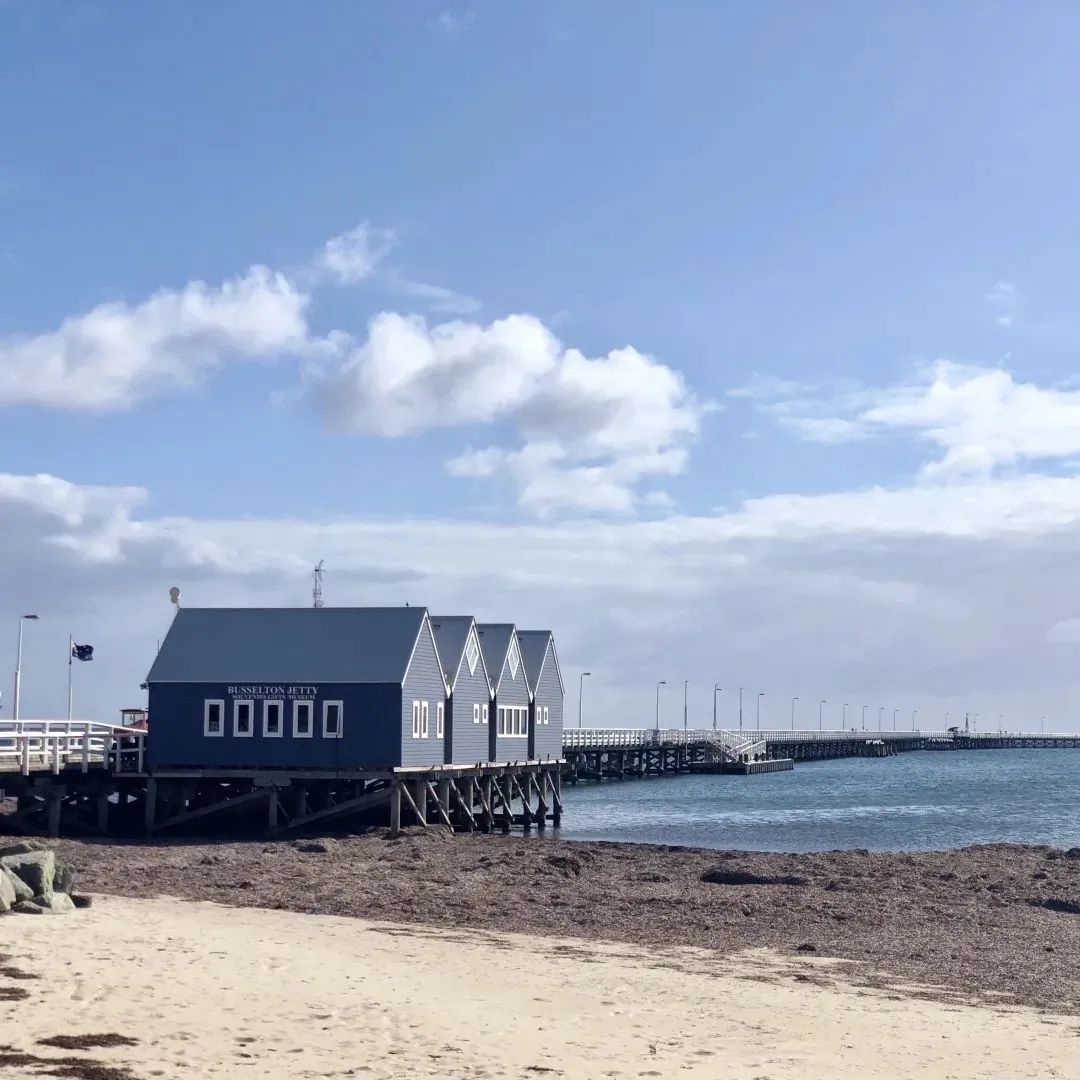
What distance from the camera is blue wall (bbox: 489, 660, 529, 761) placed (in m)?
55.6

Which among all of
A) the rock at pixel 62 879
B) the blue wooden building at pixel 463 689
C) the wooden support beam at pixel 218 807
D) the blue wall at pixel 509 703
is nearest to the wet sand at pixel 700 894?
the wooden support beam at pixel 218 807

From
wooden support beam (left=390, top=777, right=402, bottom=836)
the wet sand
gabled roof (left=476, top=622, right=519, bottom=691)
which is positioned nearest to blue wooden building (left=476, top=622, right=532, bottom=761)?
gabled roof (left=476, top=622, right=519, bottom=691)

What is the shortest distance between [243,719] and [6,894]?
23.1 meters

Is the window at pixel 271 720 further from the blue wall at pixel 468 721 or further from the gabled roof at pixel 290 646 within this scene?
the blue wall at pixel 468 721

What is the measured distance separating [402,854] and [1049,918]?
1681cm

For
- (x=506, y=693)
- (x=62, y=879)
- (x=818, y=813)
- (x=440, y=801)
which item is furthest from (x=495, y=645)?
(x=62, y=879)

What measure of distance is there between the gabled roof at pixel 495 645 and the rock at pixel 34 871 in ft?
105

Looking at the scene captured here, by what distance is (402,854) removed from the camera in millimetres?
38250

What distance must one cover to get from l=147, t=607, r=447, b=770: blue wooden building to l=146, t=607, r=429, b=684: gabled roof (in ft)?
0.10

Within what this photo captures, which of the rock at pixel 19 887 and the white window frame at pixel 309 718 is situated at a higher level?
the white window frame at pixel 309 718

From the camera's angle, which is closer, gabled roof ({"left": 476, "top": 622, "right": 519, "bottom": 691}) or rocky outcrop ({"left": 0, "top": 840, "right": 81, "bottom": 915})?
rocky outcrop ({"left": 0, "top": 840, "right": 81, "bottom": 915})

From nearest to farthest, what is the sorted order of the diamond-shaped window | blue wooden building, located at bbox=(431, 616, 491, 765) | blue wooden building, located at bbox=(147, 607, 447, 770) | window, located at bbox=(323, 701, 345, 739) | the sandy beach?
the sandy beach, blue wooden building, located at bbox=(147, 607, 447, 770), window, located at bbox=(323, 701, 345, 739), blue wooden building, located at bbox=(431, 616, 491, 765), the diamond-shaped window

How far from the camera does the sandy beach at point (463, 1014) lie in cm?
1438

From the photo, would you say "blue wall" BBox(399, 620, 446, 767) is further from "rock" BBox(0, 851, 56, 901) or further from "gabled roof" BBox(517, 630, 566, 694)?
"rock" BBox(0, 851, 56, 901)
